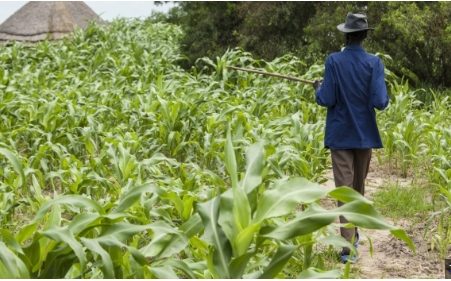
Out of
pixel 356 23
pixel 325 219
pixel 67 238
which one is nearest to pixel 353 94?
pixel 356 23

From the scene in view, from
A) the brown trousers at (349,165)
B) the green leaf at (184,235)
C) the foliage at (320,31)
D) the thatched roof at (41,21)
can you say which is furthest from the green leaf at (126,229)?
the thatched roof at (41,21)

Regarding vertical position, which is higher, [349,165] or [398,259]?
[349,165]

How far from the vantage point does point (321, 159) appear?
A: 5.48m

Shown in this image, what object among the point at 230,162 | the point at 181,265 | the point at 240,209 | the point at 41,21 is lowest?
the point at 181,265

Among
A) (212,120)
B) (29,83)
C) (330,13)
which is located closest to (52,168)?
(212,120)

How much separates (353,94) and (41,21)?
14233 mm

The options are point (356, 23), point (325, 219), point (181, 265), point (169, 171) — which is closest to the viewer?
point (325, 219)

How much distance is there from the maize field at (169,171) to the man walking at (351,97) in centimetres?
46

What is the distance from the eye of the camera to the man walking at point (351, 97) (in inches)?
162

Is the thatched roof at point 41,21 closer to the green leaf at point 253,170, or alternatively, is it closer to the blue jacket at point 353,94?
the blue jacket at point 353,94

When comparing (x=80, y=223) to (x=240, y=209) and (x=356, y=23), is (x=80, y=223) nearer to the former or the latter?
(x=240, y=209)

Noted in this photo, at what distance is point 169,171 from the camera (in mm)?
5484

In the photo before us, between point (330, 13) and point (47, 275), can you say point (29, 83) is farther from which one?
point (47, 275)

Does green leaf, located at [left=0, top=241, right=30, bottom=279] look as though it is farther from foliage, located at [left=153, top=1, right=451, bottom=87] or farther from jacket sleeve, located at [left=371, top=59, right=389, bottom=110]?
foliage, located at [left=153, top=1, right=451, bottom=87]
